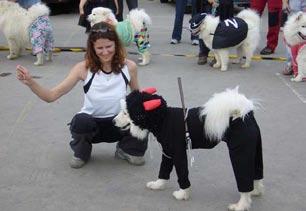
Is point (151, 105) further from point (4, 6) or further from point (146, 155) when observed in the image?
point (4, 6)

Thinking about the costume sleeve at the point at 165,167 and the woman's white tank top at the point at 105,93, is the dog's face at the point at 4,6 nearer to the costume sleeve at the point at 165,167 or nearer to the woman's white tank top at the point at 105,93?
the woman's white tank top at the point at 105,93

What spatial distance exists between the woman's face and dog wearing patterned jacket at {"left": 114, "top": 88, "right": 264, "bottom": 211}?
23.8 inches

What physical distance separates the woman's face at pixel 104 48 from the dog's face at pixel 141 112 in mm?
607

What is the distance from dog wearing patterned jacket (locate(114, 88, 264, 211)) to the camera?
2.70m

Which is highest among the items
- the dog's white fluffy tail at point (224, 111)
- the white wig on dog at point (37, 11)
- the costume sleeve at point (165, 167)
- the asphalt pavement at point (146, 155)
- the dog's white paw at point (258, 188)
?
the white wig on dog at point (37, 11)

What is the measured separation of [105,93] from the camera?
3.51 m

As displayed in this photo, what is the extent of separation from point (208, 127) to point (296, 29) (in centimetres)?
342

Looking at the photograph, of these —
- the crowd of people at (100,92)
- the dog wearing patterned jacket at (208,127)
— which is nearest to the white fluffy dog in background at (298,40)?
the crowd of people at (100,92)

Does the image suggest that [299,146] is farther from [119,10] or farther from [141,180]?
[119,10]

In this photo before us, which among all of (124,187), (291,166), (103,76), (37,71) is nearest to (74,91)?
(37,71)

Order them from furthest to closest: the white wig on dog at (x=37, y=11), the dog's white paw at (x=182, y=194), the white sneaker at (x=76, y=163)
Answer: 1. the white wig on dog at (x=37, y=11)
2. the white sneaker at (x=76, y=163)
3. the dog's white paw at (x=182, y=194)

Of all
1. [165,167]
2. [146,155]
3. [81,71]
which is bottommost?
[146,155]

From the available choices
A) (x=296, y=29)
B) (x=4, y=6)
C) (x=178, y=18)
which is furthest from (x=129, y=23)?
(x=296, y=29)

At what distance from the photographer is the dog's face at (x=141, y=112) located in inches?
109
